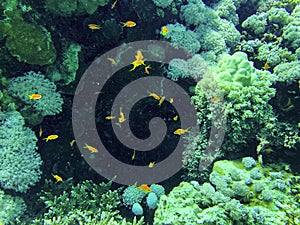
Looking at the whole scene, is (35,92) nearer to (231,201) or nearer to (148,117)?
(148,117)

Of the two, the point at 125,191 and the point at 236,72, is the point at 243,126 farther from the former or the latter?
the point at 125,191

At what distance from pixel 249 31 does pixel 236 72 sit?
2.19 meters

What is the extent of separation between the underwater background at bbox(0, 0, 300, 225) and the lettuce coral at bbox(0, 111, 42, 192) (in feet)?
0.05

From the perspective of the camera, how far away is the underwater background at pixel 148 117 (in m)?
3.81

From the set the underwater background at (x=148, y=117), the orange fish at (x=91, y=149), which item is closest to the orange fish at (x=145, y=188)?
the underwater background at (x=148, y=117)

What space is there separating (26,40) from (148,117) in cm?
239

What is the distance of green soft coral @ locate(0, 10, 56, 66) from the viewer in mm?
4027

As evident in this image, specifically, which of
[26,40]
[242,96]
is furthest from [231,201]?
[26,40]

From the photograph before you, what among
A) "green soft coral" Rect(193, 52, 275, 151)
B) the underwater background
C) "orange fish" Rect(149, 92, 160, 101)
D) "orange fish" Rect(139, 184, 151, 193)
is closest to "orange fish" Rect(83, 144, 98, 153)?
the underwater background

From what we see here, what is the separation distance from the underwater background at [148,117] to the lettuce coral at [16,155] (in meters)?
0.02

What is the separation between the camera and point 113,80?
4895mm

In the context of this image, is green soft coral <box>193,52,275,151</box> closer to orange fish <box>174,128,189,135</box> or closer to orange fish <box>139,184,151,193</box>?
orange fish <box>174,128,189,135</box>

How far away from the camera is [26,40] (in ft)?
13.5

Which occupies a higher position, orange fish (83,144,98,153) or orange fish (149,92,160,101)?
orange fish (149,92,160,101)
